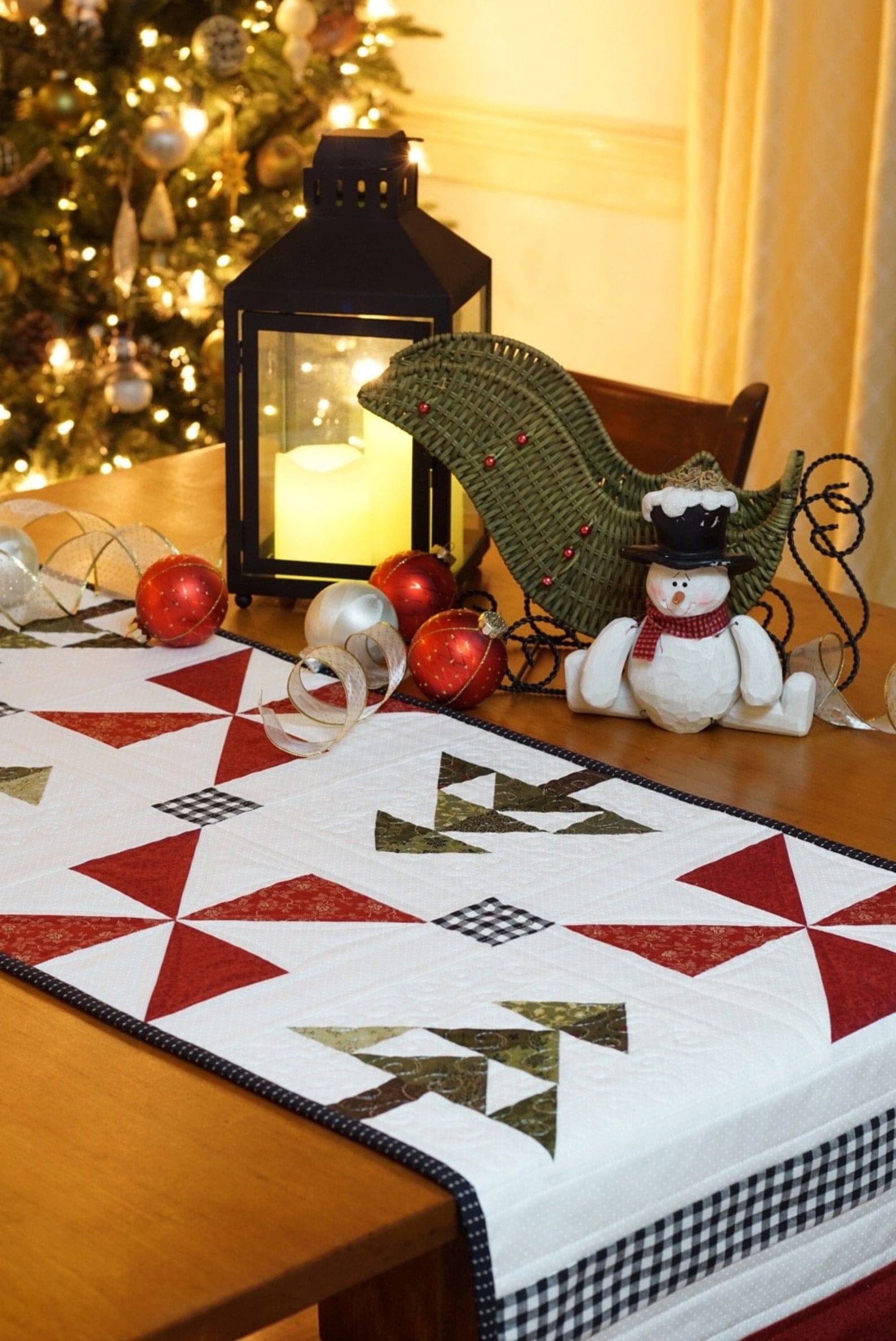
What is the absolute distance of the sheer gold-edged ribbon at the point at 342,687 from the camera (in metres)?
1.25

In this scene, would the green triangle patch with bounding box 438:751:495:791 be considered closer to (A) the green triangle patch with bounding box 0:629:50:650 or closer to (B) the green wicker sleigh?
(B) the green wicker sleigh

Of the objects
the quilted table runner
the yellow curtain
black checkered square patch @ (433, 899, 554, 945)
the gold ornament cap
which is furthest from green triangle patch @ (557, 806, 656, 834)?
the yellow curtain

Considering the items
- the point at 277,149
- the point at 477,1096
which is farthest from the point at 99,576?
the point at 277,149

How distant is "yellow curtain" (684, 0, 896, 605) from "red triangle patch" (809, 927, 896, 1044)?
1.88 m

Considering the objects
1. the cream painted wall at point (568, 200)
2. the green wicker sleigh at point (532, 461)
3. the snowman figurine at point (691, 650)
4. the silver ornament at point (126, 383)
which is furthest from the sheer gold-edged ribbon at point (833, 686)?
the silver ornament at point (126, 383)

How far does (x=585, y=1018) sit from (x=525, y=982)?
5 centimetres

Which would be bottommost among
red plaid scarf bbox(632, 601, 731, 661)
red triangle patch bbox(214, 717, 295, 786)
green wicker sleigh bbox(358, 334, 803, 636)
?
red triangle patch bbox(214, 717, 295, 786)

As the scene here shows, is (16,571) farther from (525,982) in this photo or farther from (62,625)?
(525,982)

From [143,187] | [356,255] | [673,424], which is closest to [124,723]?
[356,255]

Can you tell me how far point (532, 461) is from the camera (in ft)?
4.44

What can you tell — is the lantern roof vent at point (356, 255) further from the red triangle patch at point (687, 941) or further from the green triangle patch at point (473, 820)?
the red triangle patch at point (687, 941)

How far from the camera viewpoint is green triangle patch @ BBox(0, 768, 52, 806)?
1149 millimetres

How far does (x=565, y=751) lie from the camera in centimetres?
125

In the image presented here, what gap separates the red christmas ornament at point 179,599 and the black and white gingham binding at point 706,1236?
72 cm
